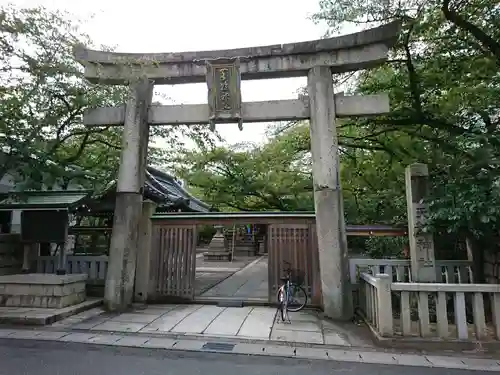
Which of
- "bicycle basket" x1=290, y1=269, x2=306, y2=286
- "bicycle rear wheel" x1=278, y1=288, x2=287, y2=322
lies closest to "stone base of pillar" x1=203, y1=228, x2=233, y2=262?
"bicycle basket" x1=290, y1=269, x2=306, y2=286

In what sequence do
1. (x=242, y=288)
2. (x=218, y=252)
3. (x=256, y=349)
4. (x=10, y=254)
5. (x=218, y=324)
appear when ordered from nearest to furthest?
(x=256, y=349)
(x=218, y=324)
(x=10, y=254)
(x=242, y=288)
(x=218, y=252)

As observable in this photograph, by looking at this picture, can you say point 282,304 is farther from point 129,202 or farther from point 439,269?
point 129,202

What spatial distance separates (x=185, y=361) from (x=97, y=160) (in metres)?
11.5

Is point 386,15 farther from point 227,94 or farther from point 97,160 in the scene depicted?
point 97,160

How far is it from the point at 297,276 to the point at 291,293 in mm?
702

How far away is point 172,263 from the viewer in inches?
359

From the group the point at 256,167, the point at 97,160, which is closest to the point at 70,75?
the point at 97,160

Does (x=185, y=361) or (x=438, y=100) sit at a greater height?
(x=438, y=100)

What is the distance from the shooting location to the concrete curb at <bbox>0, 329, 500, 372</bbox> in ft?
16.3

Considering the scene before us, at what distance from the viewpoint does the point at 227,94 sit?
8.37 m

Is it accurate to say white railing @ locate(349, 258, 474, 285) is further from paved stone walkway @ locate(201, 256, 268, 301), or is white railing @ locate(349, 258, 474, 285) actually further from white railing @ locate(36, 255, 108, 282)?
white railing @ locate(36, 255, 108, 282)

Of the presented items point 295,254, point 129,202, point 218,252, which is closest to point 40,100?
point 129,202

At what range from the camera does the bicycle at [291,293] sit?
734 cm

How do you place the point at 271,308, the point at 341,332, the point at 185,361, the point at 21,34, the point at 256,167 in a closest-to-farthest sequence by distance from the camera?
1. the point at 185,361
2. the point at 341,332
3. the point at 21,34
4. the point at 271,308
5. the point at 256,167
